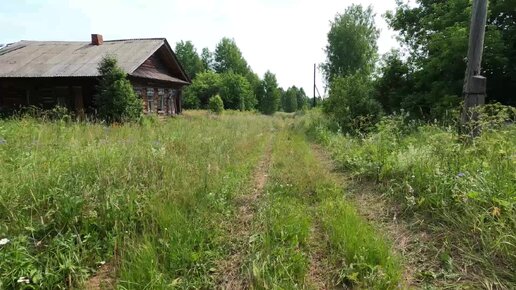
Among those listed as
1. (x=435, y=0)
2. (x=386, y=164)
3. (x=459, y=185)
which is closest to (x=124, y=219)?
(x=459, y=185)

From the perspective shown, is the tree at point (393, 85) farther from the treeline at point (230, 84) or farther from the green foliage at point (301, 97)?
the green foliage at point (301, 97)

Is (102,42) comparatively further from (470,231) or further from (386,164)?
(470,231)

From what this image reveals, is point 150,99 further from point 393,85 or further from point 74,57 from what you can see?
point 393,85

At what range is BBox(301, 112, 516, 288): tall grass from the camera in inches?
100

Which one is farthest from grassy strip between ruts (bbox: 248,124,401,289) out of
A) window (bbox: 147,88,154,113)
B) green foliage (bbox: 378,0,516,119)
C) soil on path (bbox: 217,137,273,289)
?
window (bbox: 147,88,154,113)

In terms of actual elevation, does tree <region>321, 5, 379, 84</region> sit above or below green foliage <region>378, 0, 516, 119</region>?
above

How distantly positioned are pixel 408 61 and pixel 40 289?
16.4 meters

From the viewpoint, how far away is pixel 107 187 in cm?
349

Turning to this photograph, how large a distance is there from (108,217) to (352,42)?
3555 cm

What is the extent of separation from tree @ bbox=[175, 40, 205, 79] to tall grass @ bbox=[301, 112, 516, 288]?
2571 inches

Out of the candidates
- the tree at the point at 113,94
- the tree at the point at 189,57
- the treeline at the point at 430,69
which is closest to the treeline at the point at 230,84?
the tree at the point at 189,57

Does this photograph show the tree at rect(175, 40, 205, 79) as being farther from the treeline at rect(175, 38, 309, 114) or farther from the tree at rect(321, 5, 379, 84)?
the tree at rect(321, 5, 379, 84)

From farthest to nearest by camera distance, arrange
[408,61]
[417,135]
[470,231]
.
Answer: [408,61] < [417,135] < [470,231]

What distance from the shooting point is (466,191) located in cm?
326
